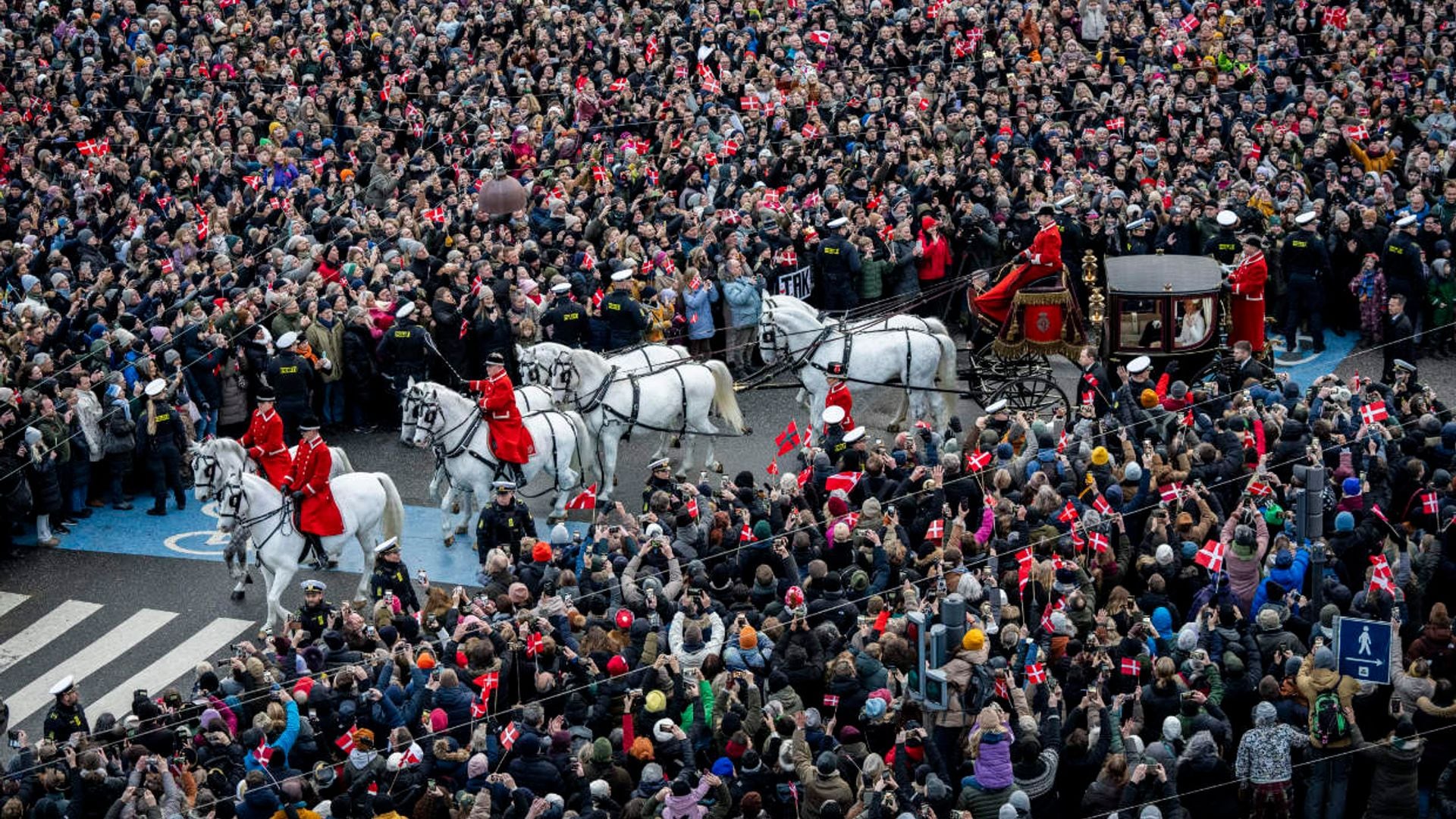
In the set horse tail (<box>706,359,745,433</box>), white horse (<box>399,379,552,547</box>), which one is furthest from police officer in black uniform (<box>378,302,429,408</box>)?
horse tail (<box>706,359,745,433</box>)

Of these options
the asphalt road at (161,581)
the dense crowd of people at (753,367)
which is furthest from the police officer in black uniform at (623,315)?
the asphalt road at (161,581)

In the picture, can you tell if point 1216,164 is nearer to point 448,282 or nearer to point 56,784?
point 448,282

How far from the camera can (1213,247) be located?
30328mm

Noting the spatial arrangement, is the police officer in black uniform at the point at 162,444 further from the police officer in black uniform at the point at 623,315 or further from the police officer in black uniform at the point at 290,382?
the police officer in black uniform at the point at 623,315

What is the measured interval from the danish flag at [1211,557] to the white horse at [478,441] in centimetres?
867

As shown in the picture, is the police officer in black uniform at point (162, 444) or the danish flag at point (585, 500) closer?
the danish flag at point (585, 500)

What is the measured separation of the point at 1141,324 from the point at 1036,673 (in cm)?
910

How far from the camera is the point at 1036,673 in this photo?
60.6ft

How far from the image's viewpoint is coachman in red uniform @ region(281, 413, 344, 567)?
23609 mm

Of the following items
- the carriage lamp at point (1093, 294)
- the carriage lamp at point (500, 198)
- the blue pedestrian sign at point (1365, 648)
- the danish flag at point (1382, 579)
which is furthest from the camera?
the carriage lamp at point (500, 198)

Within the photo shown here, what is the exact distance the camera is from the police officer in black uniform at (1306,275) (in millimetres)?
30438

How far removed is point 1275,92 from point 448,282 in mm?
14748

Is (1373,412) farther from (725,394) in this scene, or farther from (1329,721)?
(725,394)

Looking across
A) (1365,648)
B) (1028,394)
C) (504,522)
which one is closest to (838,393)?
(1028,394)
